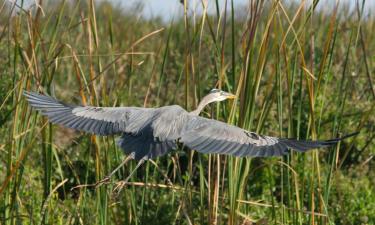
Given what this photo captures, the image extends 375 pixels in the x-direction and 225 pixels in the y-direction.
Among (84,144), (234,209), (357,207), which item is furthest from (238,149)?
(84,144)

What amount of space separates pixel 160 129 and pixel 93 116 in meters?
0.37

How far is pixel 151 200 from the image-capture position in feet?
15.8

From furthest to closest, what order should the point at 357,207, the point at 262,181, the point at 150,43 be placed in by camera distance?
1. the point at 150,43
2. the point at 262,181
3. the point at 357,207

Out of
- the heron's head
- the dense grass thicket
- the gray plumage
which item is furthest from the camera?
the heron's head

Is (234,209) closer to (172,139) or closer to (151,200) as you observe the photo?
(172,139)

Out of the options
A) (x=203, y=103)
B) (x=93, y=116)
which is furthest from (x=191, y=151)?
(x=93, y=116)

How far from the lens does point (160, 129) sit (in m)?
3.75

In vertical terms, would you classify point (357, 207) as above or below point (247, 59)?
below

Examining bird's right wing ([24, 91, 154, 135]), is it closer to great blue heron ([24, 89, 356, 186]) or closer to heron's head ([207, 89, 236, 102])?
great blue heron ([24, 89, 356, 186])

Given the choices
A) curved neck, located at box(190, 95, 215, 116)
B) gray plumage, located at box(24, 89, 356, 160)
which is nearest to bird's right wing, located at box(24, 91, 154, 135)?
gray plumage, located at box(24, 89, 356, 160)

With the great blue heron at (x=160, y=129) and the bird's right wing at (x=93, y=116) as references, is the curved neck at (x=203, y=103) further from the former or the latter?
the bird's right wing at (x=93, y=116)

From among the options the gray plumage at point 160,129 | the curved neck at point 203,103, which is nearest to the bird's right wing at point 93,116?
the gray plumage at point 160,129

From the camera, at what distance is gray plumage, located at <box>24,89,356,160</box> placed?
3.45 m

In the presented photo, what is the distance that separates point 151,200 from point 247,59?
1547mm
